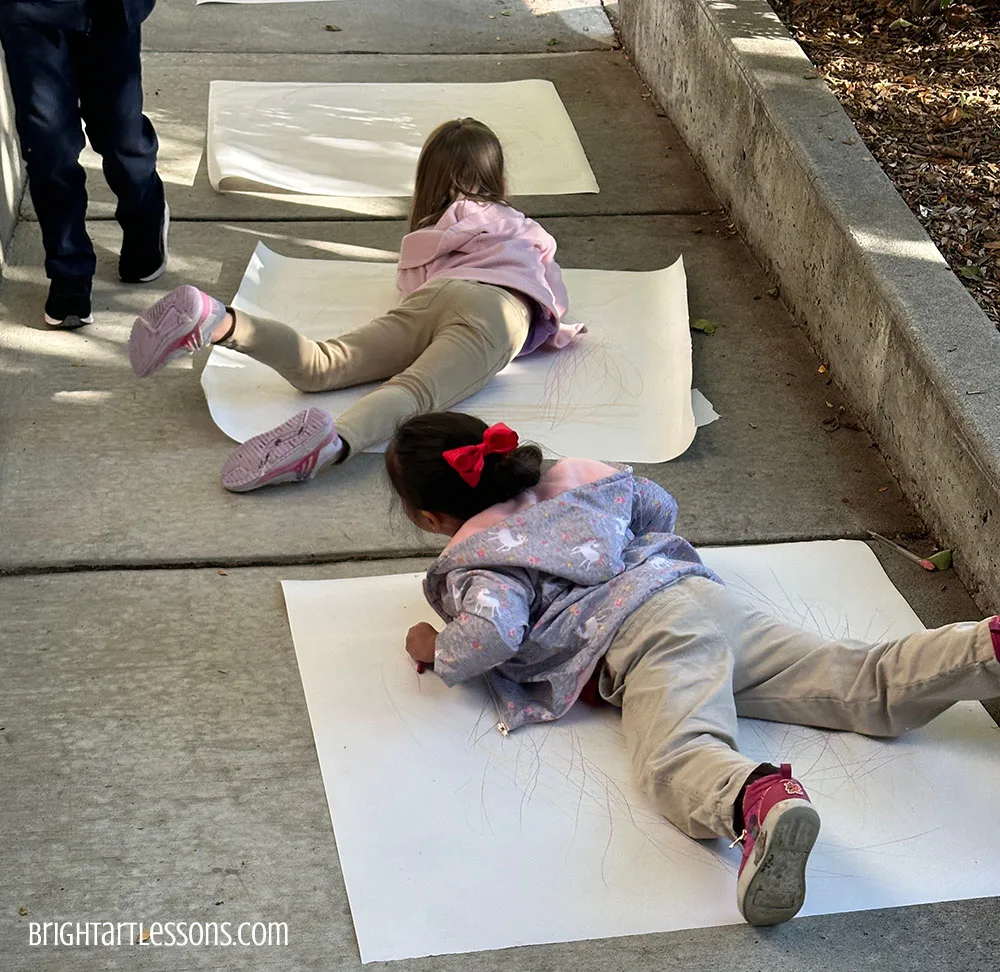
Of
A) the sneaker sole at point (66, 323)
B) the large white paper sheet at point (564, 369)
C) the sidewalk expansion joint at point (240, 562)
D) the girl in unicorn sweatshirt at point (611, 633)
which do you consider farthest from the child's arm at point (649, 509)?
the sneaker sole at point (66, 323)

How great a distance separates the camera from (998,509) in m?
2.85

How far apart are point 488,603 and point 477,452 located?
0.29 meters

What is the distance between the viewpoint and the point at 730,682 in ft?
8.16

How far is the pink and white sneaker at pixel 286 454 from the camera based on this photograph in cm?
317

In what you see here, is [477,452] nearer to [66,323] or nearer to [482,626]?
[482,626]

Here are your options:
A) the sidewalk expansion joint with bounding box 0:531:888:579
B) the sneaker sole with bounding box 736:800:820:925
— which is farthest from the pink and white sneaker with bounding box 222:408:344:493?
the sneaker sole with bounding box 736:800:820:925

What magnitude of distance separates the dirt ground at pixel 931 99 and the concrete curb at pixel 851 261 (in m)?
0.15

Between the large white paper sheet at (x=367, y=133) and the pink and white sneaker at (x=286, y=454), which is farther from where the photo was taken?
the large white paper sheet at (x=367, y=133)

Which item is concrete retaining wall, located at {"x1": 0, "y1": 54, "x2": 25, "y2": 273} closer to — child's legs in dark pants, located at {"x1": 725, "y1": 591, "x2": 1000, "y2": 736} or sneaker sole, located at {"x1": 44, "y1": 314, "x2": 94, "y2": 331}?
sneaker sole, located at {"x1": 44, "y1": 314, "x2": 94, "y2": 331}

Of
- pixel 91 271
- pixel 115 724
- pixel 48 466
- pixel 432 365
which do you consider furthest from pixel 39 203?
pixel 115 724

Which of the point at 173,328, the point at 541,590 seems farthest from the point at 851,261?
the point at 173,328

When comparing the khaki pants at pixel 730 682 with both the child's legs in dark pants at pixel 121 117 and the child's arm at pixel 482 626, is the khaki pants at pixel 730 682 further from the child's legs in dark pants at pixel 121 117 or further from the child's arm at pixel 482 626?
the child's legs in dark pants at pixel 121 117

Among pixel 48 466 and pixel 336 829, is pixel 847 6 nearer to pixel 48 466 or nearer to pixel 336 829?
pixel 48 466

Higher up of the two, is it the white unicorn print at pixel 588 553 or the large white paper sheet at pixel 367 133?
the white unicorn print at pixel 588 553
